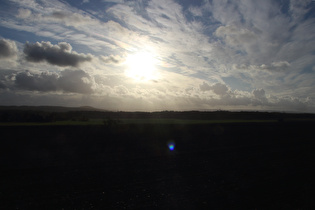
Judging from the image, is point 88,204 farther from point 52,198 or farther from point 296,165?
point 296,165

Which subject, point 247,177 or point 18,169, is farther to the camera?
point 18,169

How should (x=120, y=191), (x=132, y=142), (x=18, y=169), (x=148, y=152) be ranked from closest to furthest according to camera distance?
(x=120, y=191) < (x=18, y=169) < (x=148, y=152) < (x=132, y=142)

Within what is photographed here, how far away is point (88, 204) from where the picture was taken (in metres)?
6.74

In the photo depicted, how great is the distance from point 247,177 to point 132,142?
11.7 meters

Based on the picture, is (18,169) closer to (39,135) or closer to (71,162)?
(71,162)

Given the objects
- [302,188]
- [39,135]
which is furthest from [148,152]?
[39,135]

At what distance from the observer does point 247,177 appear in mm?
9672

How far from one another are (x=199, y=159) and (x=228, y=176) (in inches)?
135

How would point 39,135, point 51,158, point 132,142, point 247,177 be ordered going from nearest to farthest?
1. point 247,177
2. point 51,158
3. point 132,142
4. point 39,135

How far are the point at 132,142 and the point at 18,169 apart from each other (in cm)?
985

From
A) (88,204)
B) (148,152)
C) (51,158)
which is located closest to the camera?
(88,204)

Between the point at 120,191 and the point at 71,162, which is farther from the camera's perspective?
the point at 71,162

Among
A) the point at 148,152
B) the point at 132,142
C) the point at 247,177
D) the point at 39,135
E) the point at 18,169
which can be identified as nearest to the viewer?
the point at 247,177

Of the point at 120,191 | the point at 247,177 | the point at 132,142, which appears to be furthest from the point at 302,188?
the point at 132,142
